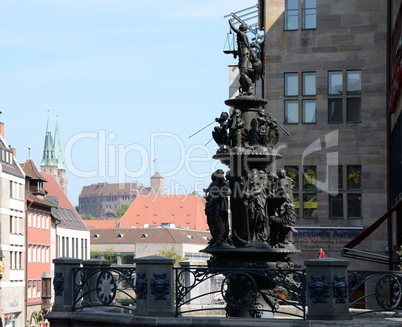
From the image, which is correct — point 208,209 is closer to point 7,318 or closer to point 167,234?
point 7,318

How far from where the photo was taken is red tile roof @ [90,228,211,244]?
179875 mm

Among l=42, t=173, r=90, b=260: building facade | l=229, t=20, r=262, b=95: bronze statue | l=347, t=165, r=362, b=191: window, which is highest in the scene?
l=229, t=20, r=262, b=95: bronze statue

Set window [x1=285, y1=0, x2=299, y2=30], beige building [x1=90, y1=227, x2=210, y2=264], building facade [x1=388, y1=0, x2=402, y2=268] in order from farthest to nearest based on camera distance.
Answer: beige building [x1=90, y1=227, x2=210, y2=264] < window [x1=285, y1=0, x2=299, y2=30] < building facade [x1=388, y1=0, x2=402, y2=268]

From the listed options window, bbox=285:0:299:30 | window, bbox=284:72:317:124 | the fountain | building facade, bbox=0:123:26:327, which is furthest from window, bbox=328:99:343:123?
building facade, bbox=0:123:26:327

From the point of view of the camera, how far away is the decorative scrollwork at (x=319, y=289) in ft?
47.5

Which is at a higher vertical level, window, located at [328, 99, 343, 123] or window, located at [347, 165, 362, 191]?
window, located at [328, 99, 343, 123]

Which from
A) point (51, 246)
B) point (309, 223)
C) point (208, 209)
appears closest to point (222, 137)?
point (208, 209)

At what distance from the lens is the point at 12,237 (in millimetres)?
90750

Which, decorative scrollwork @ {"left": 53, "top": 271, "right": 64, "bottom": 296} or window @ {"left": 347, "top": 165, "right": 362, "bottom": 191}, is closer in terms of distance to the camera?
decorative scrollwork @ {"left": 53, "top": 271, "right": 64, "bottom": 296}

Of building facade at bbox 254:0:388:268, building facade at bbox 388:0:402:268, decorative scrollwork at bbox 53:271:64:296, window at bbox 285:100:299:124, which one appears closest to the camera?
decorative scrollwork at bbox 53:271:64:296

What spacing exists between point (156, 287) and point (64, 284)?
237cm

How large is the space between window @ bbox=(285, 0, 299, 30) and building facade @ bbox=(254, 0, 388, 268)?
0.26 meters

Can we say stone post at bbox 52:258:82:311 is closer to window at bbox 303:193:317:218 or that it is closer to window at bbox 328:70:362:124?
window at bbox 303:193:317:218

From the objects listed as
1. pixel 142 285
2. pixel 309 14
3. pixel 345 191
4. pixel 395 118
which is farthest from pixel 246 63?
pixel 309 14
